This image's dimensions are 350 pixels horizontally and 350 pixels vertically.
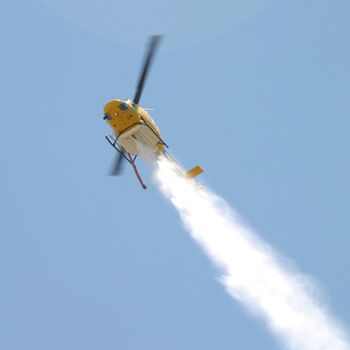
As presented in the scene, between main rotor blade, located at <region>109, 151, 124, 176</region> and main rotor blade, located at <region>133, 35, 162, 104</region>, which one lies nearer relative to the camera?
main rotor blade, located at <region>133, 35, 162, 104</region>

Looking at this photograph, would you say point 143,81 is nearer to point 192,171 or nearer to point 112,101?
point 112,101

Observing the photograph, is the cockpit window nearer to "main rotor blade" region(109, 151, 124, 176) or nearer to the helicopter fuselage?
the helicopter fuselage

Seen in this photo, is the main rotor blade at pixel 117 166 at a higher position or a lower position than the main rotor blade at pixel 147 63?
lower

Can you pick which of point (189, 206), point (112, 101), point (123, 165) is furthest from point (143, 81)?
point (189, 206)

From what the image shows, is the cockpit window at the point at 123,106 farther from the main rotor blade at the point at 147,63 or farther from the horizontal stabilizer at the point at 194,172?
the horizontal stabilizer at the point at 194,172

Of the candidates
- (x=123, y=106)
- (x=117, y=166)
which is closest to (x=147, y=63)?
(x=123, y=106)

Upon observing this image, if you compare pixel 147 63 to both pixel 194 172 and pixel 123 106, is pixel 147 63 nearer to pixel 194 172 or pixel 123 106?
pixel 123 106

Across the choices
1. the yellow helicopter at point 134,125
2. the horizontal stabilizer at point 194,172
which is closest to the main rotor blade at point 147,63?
the yellow helicopter at point 134,125

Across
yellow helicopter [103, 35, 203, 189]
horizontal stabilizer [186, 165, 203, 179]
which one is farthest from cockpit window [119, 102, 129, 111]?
horizontal stabilizer [186, 165, 203, 179]
